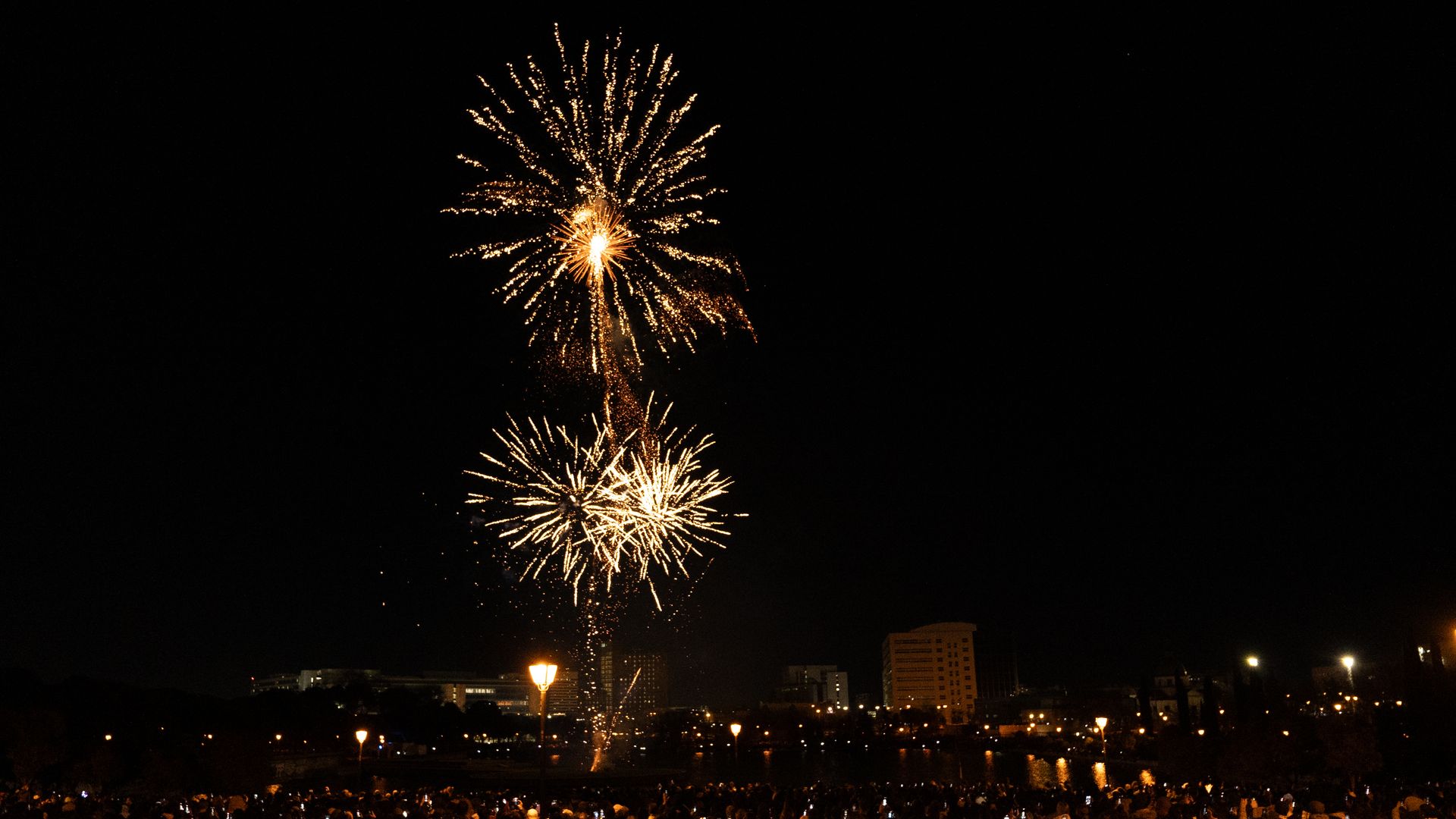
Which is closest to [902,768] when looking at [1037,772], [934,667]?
[1037,772]

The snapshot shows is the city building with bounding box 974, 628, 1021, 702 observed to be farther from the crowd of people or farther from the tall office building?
the crowd of people

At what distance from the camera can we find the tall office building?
154 meters

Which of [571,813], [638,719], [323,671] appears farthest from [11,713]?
[638,719]

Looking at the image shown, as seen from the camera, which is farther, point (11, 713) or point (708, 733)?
point (708, 733)

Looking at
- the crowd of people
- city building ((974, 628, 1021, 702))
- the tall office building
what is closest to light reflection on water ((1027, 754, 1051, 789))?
the crowd of people

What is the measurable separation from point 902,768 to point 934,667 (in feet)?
324

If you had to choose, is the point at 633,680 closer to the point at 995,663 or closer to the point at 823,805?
the point at 995,663

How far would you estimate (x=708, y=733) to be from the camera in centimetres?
11025

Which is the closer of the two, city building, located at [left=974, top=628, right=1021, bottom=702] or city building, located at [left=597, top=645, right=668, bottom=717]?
city building, located at [left=974, top=628, right=1021, bottom=702]

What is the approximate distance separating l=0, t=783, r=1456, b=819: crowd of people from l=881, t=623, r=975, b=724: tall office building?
136651 millimetres

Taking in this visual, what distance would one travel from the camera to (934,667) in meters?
156

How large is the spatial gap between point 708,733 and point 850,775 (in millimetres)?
57912

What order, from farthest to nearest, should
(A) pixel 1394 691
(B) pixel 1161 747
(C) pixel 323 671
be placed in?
(C) pixel 323 671 → (A) pixel 1394 691 → (B) pixel 1161 747

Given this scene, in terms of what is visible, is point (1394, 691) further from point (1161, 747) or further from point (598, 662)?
point (598, 662)
